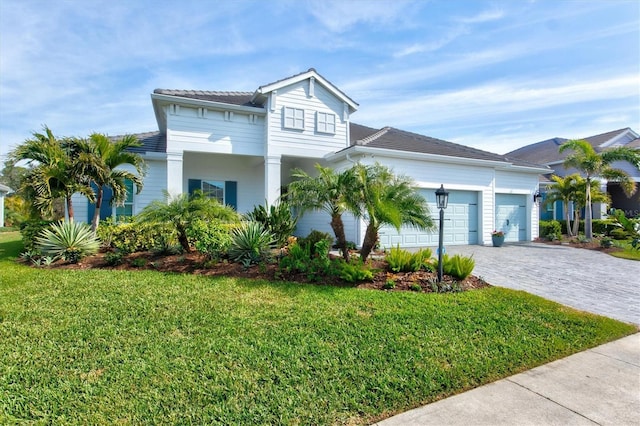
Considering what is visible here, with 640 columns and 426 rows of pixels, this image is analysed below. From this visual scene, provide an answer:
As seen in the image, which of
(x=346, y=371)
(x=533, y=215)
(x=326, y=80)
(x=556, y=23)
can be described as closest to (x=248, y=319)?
(x=346, y=371)

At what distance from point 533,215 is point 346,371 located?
15564mm

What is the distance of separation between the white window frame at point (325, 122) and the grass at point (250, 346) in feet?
27.4

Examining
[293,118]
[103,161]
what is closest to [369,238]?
[103,161]

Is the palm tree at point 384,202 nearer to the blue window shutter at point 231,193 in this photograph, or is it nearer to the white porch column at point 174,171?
the white porch column at point 174,171

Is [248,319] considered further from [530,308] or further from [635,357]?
[635,357]

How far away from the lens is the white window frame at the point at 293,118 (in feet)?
38.9

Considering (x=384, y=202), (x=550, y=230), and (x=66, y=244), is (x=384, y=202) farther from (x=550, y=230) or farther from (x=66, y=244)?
(x=550, y=230)

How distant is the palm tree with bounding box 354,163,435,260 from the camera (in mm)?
5914

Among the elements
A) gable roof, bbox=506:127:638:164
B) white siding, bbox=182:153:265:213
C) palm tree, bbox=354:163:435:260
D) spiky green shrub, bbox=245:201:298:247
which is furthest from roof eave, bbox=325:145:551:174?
gable roof, bbox=506:127:638:164

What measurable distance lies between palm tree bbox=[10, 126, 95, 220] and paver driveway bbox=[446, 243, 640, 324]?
10.4 m

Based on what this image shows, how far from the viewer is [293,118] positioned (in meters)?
12.0

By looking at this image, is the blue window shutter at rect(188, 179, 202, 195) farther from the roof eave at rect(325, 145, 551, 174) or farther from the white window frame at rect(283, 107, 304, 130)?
the roof eave at rect(325, 145, 551, 174)

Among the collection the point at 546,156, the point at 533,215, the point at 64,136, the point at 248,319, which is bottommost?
the point at 248,319

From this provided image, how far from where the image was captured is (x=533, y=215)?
1480 cm
